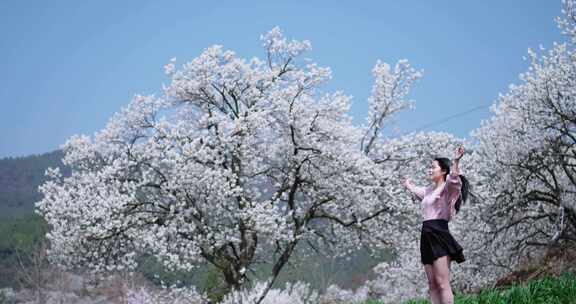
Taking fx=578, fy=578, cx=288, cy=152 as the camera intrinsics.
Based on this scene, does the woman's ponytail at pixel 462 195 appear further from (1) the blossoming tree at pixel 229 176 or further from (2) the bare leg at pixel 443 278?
(1) the blossoming tree at pixel 229 176

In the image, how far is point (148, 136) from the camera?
57.8 feet

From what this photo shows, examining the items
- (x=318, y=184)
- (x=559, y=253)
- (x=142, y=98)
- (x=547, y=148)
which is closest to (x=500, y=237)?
(x=547, y=148)

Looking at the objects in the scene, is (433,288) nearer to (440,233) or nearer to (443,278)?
(443,278)

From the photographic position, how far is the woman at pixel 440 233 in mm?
5965

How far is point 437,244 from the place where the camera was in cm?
605

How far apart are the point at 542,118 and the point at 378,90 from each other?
5.25 metres

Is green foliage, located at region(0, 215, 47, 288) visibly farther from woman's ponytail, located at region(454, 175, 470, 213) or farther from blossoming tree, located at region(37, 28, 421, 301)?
woman's ponytail, located at region(454, 175, 470, 213)

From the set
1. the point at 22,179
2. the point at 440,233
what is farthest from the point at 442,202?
the point at 22,179

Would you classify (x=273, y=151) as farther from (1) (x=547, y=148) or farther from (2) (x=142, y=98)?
(1) (x=547, y=148)

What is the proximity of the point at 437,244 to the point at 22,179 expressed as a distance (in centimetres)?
11816

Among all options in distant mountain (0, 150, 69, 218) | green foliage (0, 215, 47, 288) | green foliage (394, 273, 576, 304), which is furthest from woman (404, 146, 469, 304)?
distant mountain (0, 150, 69, 218)

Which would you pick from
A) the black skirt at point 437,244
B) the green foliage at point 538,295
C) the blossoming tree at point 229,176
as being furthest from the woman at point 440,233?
the blossoming tree at point 229,176

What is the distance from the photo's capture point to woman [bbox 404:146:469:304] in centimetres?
596

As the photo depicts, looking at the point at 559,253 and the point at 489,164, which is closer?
the point at 559,253
